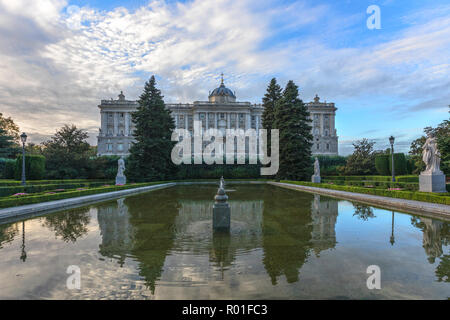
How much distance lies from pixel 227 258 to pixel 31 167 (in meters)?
26.8

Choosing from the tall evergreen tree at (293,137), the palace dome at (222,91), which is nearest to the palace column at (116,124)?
the palace dome at (222,91)

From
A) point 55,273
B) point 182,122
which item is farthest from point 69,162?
point 182,122

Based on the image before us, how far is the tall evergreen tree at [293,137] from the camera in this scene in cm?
2742

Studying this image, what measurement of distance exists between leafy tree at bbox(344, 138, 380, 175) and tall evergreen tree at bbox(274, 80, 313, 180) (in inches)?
313

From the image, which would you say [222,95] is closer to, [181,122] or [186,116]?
[186,116]

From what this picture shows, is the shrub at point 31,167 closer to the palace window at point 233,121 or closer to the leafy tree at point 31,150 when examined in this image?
the leafy tree at point 31,150

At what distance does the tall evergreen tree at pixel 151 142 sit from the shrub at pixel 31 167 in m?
7.77

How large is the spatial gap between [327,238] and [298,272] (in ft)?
7.56

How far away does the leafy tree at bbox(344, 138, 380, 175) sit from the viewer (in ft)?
106

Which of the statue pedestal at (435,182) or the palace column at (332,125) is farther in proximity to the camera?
the palace column at (332,125)

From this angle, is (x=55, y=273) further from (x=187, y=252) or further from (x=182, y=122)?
(x=182, y=122)

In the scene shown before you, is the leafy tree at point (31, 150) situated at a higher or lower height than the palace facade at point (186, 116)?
lower

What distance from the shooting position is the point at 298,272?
375 centimetres
